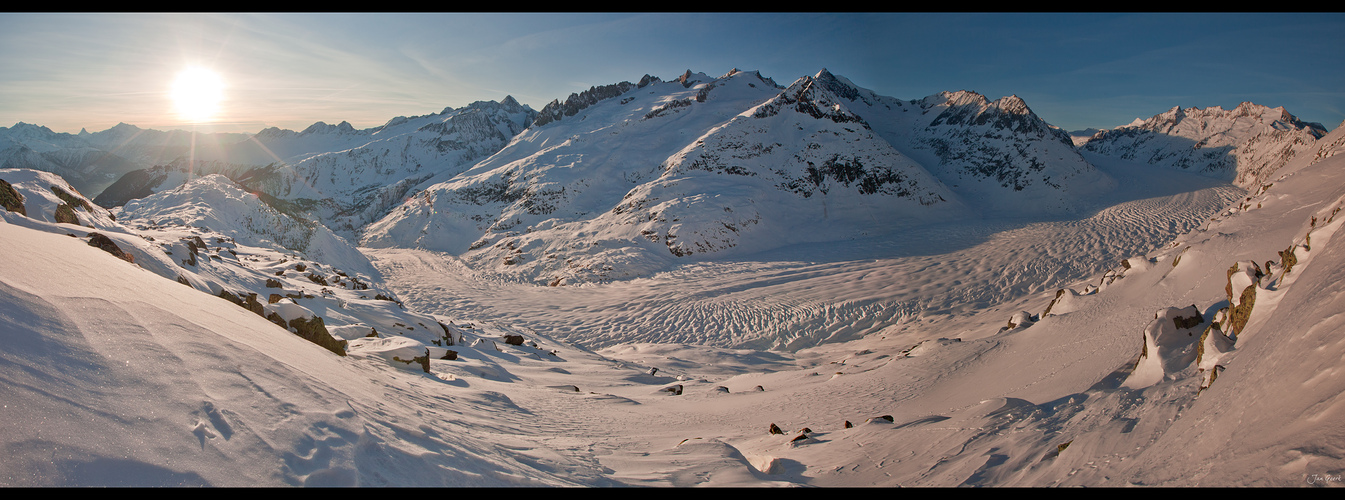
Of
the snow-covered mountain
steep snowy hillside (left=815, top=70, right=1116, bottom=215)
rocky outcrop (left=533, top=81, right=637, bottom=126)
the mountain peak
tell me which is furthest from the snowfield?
rocky outcrop (left=533, top=81, right=637, bottom=126)

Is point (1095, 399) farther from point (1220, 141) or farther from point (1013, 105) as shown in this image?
point (1220, 141)

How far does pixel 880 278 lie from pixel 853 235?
16.2m

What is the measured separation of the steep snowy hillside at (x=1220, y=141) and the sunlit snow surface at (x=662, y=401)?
66.6 meters

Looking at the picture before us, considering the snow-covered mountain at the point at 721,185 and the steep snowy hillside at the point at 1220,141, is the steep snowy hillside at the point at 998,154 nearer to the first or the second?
the snow-covered mountain at the point at 721,185

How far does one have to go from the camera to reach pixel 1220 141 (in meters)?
74.4

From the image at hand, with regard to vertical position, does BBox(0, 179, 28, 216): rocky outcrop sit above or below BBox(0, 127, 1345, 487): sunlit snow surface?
above

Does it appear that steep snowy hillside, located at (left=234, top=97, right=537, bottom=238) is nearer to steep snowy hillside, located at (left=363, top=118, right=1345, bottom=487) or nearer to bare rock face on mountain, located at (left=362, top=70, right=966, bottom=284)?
bare rock face on mountain, located at (left=362, top=70, right=966, bottom=284)

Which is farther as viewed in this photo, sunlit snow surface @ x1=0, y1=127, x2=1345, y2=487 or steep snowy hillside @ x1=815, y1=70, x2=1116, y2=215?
steep snowy hillside @ x1=815, y1=70, x2=1116, y2=215

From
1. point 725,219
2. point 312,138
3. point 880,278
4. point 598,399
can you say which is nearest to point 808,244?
point 725,219

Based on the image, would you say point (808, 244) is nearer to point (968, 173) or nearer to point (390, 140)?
point (968, 173)

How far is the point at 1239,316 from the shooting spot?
526 centimetres

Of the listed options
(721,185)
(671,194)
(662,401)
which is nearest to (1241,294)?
(662,401)

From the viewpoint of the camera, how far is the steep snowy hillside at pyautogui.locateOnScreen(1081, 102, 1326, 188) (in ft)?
189

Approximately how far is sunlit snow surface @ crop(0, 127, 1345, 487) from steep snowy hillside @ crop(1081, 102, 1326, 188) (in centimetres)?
6660
